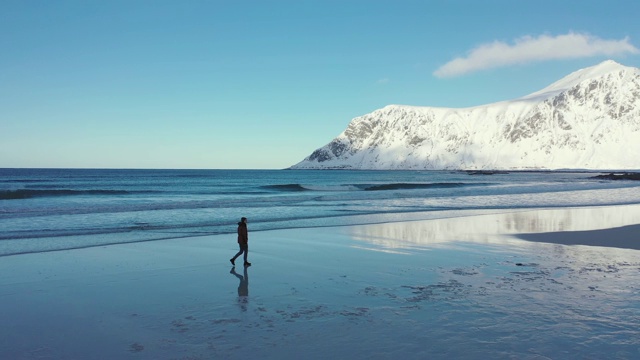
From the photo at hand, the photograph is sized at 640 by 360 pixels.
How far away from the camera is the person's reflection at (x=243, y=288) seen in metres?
9.71

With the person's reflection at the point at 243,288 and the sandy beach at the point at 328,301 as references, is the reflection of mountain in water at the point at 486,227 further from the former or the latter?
the person's reflection at the point at 243,288

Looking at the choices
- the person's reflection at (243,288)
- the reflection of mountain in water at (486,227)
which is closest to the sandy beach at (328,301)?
the person's reflection at (243,288)

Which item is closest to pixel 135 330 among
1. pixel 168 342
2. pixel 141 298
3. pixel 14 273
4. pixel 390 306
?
pixel 168 342

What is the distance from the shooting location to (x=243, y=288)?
11.0m

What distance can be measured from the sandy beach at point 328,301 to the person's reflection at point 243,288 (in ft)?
0.14

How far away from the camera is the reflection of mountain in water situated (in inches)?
743

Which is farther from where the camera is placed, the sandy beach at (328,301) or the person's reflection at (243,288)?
the person's reflection at (243,288)

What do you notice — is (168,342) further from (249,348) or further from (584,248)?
(584,248)

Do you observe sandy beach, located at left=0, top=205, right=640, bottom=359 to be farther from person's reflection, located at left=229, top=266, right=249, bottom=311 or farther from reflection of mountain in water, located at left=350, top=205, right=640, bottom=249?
reflection of mountain in water, located at left=350, top=205, right=640, bottom=249

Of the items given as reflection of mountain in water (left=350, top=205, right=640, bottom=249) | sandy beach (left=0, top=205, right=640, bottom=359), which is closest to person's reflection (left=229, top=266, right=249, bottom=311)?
sandy beach (left=0, top=205, right=640, bottom=359)

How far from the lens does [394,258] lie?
14703 millimetres

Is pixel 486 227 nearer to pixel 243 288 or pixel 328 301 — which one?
pixel 328 301

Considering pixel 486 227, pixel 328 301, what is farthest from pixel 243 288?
pixel 486 227

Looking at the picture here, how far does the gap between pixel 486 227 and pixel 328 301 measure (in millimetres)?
15357
